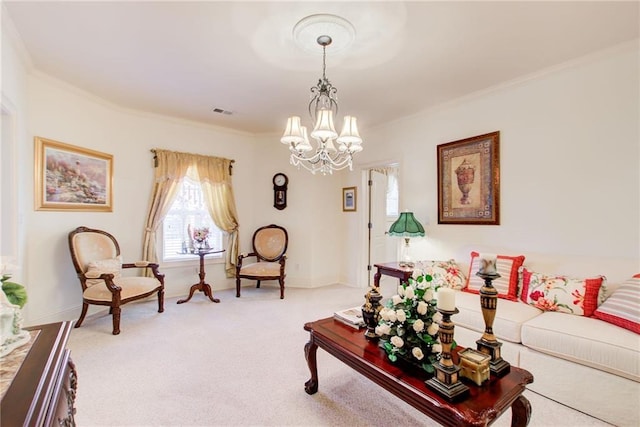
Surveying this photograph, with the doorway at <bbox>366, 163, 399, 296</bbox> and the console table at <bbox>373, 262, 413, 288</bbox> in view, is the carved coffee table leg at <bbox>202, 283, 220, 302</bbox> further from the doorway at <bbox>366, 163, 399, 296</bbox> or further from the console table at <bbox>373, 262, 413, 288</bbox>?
the doorway at <bbox>366, 163, 399, 296</bbox>

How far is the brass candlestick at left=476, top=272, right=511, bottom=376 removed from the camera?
4.83 ft

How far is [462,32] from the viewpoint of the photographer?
7.58 feet

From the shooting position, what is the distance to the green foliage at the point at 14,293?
1161mm

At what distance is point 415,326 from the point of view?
4.95 feet

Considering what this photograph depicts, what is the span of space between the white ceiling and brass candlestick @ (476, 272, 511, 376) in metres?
1.86

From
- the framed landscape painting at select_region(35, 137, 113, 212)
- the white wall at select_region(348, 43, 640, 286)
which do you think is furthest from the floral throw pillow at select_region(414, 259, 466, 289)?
the framed landscape painting at select_region(35, 137, 113, 212)

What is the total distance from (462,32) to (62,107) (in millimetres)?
4149

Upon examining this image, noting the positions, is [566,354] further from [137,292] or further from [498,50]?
[137,292]

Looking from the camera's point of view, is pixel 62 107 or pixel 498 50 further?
pixel 62 107

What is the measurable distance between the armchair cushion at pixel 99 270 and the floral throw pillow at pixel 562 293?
4.22 m

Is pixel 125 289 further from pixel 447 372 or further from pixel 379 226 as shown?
pixel 379 226

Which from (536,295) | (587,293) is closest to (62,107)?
(536,295)

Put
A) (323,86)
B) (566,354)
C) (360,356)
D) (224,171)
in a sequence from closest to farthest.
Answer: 1. (360,356)
2. (566,354)
3. (323,86)
4. (224,171)

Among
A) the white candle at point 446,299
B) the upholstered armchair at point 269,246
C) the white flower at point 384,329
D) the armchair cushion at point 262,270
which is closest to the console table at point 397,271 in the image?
the armchair cushion at point 262,270
